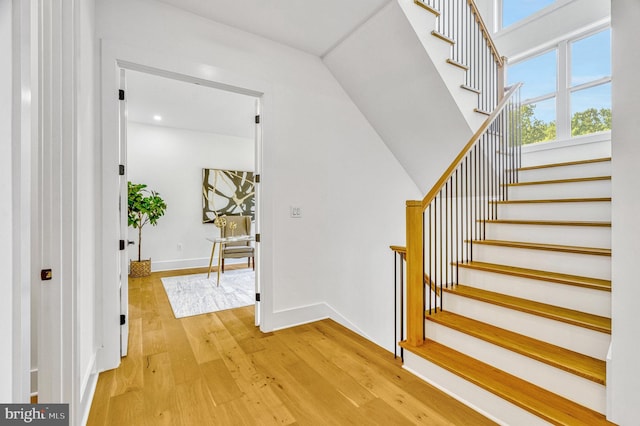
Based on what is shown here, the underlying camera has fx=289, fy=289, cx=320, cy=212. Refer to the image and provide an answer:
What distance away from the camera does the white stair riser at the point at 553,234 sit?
2.13 m

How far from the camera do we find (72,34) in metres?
1.40

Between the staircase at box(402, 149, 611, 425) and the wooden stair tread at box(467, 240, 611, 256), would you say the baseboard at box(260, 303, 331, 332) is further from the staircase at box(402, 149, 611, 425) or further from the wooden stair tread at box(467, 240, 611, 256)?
the wooden stair tread at box(467, 240, 611, 256)

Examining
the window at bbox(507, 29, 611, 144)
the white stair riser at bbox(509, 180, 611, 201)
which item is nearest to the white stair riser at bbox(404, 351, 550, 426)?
the white stair riser at bbox(509, 180, 611, 201)

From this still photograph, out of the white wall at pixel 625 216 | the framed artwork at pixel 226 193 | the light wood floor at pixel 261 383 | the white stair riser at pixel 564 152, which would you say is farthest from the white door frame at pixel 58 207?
the white stair riser at pixel 564 152

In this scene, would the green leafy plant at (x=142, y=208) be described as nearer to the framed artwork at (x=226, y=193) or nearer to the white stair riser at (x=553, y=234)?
the framed artwork at (x=226, y=193)

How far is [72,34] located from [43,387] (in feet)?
5.34

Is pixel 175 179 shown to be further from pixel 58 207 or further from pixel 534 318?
pixel 534 318

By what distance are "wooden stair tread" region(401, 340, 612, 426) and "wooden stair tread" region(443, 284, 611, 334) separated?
42 cm

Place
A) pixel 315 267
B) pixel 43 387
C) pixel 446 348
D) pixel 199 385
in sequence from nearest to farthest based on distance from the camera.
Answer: pixel 43 387
pixel 199 385
pixel 446 348
pixel 315 267

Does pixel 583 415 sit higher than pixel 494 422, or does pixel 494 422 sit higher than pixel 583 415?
pixel 583 415

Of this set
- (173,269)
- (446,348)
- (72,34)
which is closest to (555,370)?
(446,348)

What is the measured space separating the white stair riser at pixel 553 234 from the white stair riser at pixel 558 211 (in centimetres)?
24

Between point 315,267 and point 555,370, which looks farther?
point 315,267

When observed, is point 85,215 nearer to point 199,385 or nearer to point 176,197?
point 199,385
